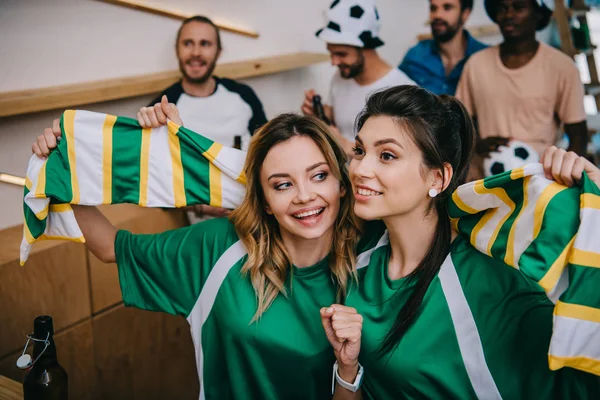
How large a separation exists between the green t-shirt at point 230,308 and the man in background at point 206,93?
140cm

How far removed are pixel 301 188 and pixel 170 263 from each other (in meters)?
0.43

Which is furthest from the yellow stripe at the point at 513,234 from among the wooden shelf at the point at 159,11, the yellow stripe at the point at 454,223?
the wooden shelf at the point at 159,11

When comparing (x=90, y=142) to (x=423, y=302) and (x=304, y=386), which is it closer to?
(x=304, y=386)

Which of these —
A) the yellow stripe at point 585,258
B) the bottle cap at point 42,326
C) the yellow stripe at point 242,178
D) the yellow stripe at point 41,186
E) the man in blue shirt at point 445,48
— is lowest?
the yellow stripe at point 585,258

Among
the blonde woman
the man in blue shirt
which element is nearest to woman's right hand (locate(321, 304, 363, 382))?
the blonde woman

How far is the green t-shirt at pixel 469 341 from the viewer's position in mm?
1391

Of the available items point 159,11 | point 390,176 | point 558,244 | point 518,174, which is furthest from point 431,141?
point 159,11

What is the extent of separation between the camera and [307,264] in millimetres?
1764

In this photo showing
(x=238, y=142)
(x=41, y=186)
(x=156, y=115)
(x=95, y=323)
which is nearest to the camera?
(x=41, y=186)

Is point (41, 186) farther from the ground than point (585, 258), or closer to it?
farther from the ground

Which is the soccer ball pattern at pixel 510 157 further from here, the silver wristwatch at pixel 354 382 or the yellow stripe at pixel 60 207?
the yellow stripe at pixel 60 207

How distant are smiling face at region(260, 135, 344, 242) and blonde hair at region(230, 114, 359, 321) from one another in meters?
0.02

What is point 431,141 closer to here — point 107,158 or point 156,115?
point 156,115

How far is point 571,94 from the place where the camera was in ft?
9.37
